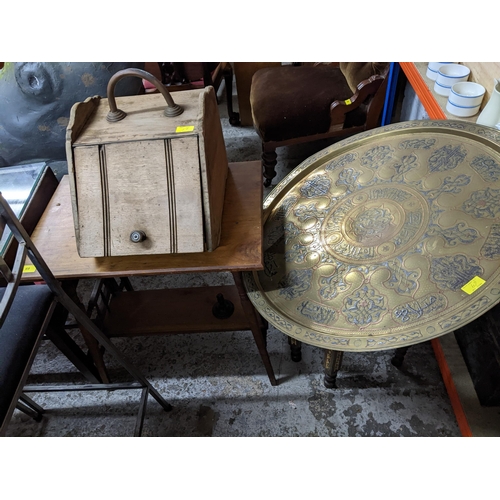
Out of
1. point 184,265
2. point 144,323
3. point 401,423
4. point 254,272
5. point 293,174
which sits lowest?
point 401,423

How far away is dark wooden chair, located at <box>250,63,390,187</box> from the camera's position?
2752 mm

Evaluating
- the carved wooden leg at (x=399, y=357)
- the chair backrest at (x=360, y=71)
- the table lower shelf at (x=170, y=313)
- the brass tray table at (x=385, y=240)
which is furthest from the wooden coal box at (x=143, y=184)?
the chair backrest at (x=360, y=71)

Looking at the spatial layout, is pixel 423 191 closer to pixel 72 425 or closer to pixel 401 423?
pixel 401 423

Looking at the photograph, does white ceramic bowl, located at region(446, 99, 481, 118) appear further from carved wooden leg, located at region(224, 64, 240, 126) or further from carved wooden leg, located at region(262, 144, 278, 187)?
carved wooden leg, located at region(224, 64, 240, 126)

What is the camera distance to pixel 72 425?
2.18 meters

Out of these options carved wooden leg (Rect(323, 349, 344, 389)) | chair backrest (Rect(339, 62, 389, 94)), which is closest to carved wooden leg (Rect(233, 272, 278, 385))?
carved wooden leg (Rect(323, 349, 344, 389))

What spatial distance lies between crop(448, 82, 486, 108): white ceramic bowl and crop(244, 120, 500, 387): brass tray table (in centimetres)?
27

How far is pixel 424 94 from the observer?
2.17m

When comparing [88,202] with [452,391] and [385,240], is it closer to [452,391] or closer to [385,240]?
[385,240]

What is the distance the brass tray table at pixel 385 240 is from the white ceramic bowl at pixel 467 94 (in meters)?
0.27

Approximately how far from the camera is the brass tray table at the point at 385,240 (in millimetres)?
1271

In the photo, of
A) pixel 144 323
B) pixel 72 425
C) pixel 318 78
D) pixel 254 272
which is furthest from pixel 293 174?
pixel 72 425

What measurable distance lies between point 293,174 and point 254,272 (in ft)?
1.93

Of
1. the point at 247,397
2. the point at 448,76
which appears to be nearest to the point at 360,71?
the point at 448,76
